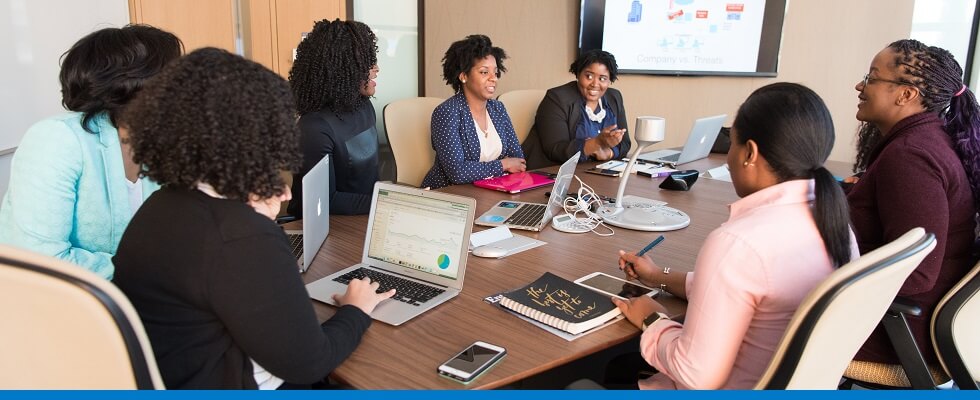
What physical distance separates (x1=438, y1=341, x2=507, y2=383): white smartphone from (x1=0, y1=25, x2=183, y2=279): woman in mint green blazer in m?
0.87

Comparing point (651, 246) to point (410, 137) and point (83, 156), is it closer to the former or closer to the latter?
point (83, 156)

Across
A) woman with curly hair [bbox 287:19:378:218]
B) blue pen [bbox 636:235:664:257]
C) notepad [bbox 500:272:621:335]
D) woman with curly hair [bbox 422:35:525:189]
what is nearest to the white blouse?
woman with curly hair [bbox 422:35:525:189]

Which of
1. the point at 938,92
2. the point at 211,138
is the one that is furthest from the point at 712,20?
the point at 211,138

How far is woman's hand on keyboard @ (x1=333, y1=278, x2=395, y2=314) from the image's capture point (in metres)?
1.47

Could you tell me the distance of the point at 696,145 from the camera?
3369 mm

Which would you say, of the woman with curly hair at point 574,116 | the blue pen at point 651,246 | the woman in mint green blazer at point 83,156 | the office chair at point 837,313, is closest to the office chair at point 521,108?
the woman with curly hair at point 574,116

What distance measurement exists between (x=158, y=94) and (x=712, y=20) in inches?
155

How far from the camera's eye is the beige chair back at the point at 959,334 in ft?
5.39

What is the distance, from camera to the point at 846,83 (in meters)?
4.09

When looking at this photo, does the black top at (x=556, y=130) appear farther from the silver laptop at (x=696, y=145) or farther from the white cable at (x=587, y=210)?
the white cable at (x=587, y=210)

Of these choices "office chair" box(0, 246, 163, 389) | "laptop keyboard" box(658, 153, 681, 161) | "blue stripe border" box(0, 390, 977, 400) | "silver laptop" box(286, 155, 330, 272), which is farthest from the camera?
"laptop keyboard" box(658, 153, 681, 161)

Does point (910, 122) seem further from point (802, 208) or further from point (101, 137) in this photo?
point (101, 137)

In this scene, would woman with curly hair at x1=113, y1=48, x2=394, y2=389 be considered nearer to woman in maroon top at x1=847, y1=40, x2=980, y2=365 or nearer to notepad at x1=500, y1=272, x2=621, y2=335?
notepad at x1=500, y1=272, x2=621, y2=335

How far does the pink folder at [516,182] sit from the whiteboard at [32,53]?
1.94m
